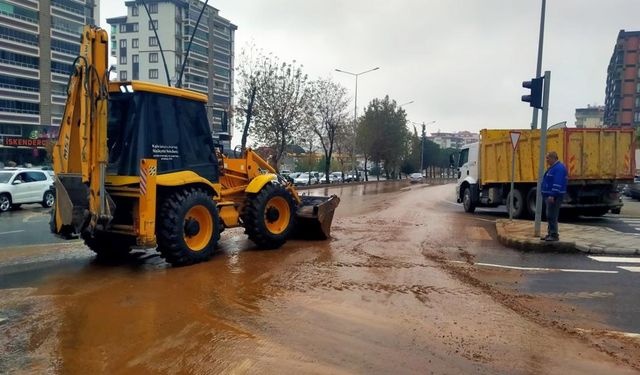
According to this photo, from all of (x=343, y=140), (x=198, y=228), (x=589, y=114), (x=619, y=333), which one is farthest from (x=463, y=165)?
(x=589, y=114)

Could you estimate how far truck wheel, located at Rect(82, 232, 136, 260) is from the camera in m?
8.73

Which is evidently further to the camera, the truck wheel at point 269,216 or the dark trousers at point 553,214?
the dark trousers at point 553,214

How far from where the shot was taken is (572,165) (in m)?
15.4

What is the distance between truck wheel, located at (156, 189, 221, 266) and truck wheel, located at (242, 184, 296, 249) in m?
0.91

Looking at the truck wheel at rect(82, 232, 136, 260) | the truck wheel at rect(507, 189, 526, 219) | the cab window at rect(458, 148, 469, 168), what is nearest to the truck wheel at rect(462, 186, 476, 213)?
the cab window at rect(458, 148, 469, 168)

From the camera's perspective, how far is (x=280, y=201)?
10.1 m

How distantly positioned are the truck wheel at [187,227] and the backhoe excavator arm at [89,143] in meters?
0.86

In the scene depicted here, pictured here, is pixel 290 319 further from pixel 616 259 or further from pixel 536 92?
pixel 536 92

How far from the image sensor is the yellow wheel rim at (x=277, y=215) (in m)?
9.91

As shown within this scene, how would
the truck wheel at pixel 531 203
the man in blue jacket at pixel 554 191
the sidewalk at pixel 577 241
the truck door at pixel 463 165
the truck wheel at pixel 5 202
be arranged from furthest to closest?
1. the truck door at pixel 463 165
2. the truck wheel at pixel 5 202
3. the truck wheel at pixel 531 203
4. the man in blue jacket at pixel 554 191
5. the sidewalk at pixel 577 241

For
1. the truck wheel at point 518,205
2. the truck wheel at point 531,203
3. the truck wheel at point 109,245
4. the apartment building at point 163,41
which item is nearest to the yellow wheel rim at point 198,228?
the truck wheel at point 109,245

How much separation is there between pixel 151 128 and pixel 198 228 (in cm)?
178

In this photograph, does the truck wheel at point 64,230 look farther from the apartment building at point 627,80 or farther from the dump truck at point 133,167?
the apartment building at point 627,80

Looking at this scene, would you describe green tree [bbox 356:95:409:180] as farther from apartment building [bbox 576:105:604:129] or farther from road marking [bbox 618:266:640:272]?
apartment building [bbox 576:105:604:129]
